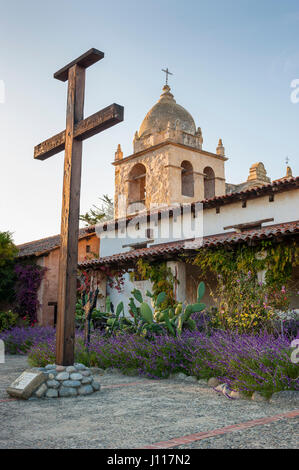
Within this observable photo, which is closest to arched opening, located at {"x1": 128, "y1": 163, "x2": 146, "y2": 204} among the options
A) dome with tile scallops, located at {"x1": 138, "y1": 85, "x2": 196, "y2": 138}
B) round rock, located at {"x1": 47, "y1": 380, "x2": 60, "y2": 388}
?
dome with tile scallops, located at {"x1": 138, "y1": 85, "x2": 196, "y2": 138}

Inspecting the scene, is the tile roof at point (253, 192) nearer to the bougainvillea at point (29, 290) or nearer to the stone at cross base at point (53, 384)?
the bougainvillea at point (29, 290)

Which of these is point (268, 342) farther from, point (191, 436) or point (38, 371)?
point (38, 371)

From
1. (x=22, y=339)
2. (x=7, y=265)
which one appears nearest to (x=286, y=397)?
(x=22, y=339)

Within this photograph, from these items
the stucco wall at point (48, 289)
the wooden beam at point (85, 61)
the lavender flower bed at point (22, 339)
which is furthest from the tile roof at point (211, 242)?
the wooden beam at point (85, 61)

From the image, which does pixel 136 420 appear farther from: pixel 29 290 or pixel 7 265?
pixel 7 265

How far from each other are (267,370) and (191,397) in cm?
97

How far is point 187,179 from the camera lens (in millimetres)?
22562

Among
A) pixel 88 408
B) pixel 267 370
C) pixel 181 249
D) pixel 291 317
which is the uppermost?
pixel 181 249

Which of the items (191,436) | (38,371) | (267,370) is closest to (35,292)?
(38,371)

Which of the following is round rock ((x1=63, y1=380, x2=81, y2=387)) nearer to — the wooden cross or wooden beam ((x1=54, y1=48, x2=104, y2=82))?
the wooden cross

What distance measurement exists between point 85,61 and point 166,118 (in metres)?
17.1

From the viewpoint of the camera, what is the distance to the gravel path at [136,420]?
336 cm

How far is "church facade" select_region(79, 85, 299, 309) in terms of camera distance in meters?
13.7

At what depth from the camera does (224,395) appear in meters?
5.41
